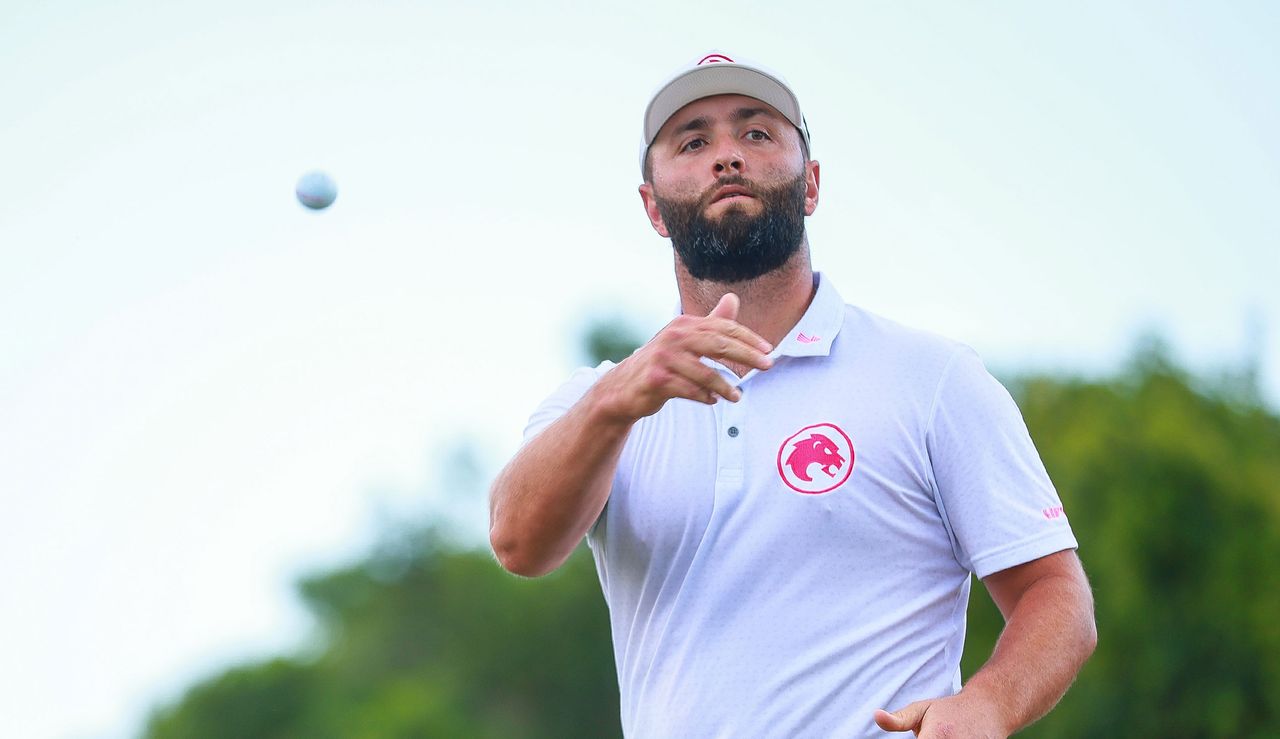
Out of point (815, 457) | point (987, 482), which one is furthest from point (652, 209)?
point (987, 482)

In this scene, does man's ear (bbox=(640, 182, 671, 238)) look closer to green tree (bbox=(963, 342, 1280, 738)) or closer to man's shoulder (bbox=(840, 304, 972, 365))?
man's shoulder (bbox=(840, 304, 972, 365))

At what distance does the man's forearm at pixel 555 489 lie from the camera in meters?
3.62

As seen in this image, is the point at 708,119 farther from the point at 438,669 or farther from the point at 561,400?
the point at 438,669

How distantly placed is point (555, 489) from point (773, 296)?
911 mm

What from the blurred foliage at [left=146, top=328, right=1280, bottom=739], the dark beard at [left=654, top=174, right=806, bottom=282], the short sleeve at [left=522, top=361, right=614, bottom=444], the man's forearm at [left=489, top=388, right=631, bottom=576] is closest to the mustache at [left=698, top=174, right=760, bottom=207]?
the dark beard at [left=654, top=174, right=806, bottom=282]

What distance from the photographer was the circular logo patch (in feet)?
12.3

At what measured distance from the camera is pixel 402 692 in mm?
56375

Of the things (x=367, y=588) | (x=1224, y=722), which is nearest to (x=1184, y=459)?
(x=1224, y=722)

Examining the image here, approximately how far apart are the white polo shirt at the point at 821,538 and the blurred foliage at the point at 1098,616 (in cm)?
2241

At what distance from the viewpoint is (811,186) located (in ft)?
15.0

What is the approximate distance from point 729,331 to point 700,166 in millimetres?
966

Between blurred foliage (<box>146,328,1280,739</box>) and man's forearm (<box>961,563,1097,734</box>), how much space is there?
22.4 m

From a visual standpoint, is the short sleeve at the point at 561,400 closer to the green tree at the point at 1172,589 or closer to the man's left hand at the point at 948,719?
the man's left hand at the point at 948,719

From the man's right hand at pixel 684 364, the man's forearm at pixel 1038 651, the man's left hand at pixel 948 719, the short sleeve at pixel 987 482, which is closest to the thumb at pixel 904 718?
the man's left hand at pixel 948 719
